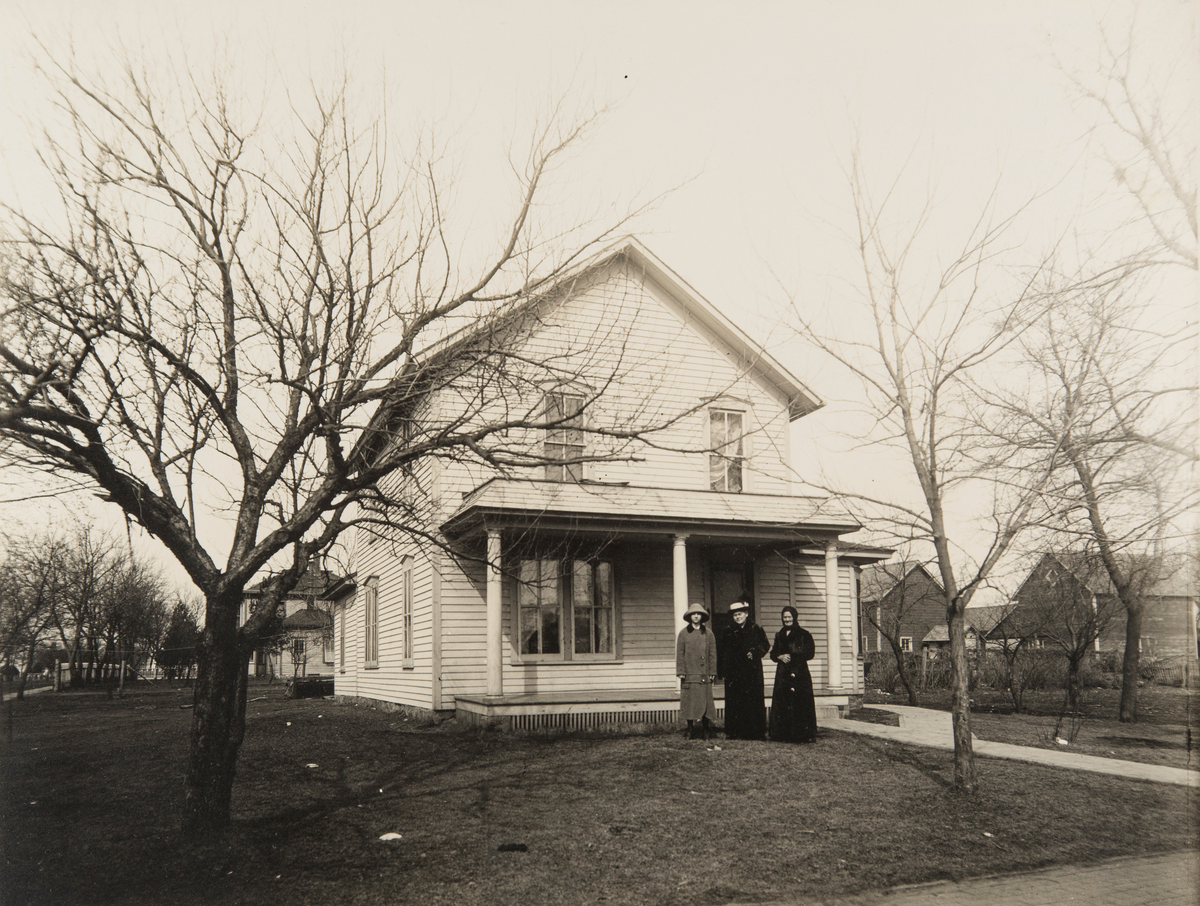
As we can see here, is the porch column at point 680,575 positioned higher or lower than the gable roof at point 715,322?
lower

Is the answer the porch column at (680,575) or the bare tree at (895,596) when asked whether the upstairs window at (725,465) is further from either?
the bare tree at (895,596)

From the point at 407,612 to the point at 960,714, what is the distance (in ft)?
40.3

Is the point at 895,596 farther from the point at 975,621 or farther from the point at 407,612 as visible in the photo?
the point at 407,612

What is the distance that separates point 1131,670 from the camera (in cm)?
1911

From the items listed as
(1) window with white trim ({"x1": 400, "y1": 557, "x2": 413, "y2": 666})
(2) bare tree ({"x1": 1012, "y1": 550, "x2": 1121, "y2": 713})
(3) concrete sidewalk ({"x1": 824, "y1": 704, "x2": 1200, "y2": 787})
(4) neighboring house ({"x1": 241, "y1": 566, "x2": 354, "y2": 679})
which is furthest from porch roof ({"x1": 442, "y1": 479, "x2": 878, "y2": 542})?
(4) neighboring house ({"x1": 241, "y1": 566, "x2": 354, "y2": 679})

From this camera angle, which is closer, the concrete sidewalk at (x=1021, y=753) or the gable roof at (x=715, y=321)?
the concrete sidewalk at (x=1021, y=753)

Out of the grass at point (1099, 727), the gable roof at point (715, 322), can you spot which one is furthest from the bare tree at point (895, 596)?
the gable roof at point (715, 322)

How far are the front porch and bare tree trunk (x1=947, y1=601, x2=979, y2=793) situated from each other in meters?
6.36

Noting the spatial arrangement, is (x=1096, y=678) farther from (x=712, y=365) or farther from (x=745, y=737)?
(x=745, y=737)

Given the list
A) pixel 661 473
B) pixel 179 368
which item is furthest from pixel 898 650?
pixel 179 368

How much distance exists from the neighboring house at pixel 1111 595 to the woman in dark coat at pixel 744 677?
536 centimetres

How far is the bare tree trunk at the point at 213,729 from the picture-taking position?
23.3 feet

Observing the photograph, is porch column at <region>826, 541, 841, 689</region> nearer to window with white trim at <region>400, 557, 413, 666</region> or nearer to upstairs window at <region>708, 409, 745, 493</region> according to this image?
upstairs window at <region>708, 409, 745, 493</region>

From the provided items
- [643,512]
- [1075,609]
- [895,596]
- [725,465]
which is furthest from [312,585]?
[895,596]
